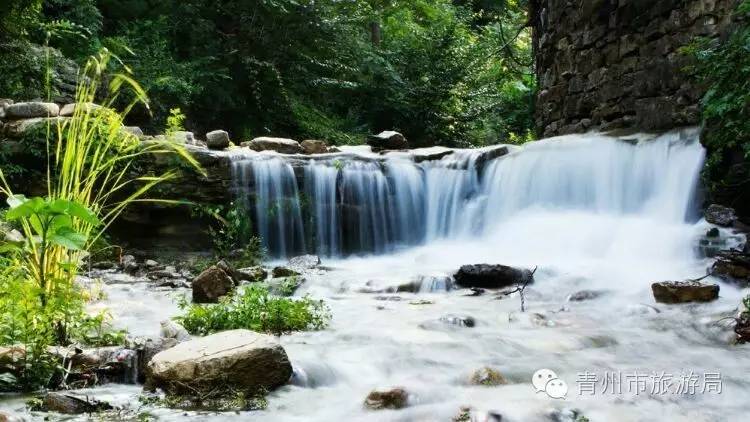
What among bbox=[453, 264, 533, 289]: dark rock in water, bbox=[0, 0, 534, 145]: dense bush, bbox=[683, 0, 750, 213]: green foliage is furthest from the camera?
bbox=[0, 0, 534, 145]: dense bush

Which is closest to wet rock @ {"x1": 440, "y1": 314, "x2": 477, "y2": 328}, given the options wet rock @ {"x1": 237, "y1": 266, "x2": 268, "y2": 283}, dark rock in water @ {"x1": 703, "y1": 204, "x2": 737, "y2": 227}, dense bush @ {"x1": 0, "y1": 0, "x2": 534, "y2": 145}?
wet rock @ {"x1": 237, "y1": 266, "x2": 268, "y2": 283}

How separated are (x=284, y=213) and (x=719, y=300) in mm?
5720

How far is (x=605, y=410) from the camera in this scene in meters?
2.57

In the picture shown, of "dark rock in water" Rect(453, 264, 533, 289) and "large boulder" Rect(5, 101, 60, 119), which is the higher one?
"large boulder" Rect(5, 101, 60, 119)

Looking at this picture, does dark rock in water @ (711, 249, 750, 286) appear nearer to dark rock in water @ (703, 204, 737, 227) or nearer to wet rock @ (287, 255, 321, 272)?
dark rock in water @ (703, 204, 737, 227)

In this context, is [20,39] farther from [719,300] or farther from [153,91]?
[719,300]

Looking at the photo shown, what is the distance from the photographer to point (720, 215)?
5.96 meters

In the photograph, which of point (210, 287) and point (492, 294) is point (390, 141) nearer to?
point (492, 294)

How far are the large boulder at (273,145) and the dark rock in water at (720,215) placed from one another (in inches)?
242

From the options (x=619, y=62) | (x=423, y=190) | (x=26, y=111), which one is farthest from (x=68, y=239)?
(x=619, y=62)

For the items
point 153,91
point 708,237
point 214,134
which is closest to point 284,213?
point 214,134

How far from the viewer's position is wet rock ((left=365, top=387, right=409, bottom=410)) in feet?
8.88

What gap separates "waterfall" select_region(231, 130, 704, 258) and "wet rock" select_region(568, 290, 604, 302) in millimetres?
2567

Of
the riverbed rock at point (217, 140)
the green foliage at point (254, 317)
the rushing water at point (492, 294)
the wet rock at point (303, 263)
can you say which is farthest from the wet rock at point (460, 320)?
the riverbed rock at point (217, 140)
